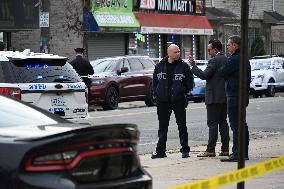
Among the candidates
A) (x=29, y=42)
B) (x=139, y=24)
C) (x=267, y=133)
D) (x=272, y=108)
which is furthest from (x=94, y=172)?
(x=139, y=24)

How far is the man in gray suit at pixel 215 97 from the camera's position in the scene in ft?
42.6

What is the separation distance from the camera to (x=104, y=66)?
2727 cm

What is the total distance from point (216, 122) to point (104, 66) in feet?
47.2

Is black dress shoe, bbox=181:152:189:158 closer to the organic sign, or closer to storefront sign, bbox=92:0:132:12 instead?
the organic sign

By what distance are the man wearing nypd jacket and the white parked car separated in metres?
22.2

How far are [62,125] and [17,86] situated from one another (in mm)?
6453

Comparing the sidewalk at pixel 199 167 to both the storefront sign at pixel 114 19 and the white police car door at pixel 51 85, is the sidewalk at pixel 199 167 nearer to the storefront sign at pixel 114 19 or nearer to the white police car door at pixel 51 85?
the white police car door at pixel 51 85

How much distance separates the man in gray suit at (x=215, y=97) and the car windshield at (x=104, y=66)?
14.1 meters

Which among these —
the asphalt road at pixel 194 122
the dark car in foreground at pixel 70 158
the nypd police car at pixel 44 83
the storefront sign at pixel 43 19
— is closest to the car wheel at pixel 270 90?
the asphalt road at pixel 194 122

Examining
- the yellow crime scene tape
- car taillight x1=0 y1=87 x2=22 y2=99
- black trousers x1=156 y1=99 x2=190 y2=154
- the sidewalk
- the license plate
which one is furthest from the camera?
the license plate

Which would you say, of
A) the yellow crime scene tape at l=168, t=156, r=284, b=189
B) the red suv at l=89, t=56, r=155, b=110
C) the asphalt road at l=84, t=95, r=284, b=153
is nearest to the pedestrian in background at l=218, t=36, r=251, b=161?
the asphalt road at l=84, t=95, r=284, b=153

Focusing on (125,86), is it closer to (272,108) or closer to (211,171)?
(272,108)

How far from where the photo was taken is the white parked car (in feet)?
115

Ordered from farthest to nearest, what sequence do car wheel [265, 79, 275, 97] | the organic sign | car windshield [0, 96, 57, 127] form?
car wheel [265, 79, 275, 97] < the organic sign < car windshield [0, 96, 57, 127]
